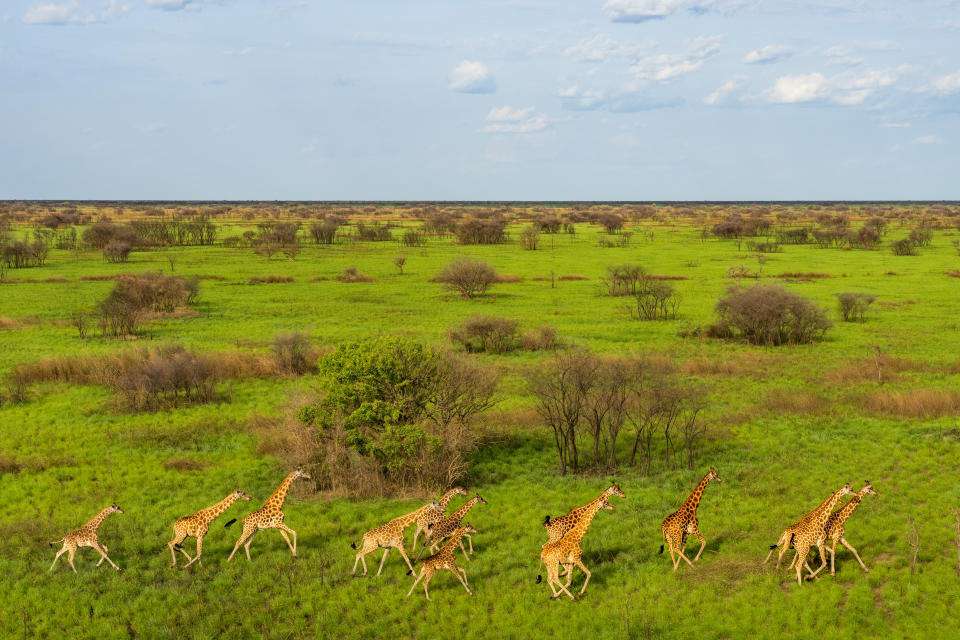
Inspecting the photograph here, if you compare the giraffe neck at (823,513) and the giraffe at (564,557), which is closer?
the giraffe at (564,557)

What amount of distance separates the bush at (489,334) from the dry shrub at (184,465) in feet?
55.9

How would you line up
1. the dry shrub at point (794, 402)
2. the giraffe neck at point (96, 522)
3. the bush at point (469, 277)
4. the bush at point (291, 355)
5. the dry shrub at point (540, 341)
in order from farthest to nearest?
the bush at point (469, 277)
the dry shrub at point (540, 341)
the bush at point (291, 355)
the dry shrub at point (794, 402)
the giraffe neck at point (96, 522)

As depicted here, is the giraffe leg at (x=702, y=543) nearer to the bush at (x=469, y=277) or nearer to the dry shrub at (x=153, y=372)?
the dry shrub at (x=153, y=372)

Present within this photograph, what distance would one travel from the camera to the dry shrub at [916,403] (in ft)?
80.3

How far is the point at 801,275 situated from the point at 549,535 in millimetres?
58956

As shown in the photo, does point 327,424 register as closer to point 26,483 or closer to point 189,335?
point 26,483

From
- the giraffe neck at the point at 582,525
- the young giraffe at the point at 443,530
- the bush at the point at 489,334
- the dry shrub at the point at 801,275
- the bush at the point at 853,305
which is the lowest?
the young giraffe at the point at 443,530

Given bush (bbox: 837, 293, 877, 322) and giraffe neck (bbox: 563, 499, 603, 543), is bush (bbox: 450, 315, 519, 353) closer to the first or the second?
giraffe neck (bbox: 563, 499, 603, 543)

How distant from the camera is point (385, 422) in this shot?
61.0 feet

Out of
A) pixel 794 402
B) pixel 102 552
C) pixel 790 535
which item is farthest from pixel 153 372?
pixel 794 402

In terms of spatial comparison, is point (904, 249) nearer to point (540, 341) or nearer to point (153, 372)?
point (540, 341)

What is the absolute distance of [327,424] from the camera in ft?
62.5

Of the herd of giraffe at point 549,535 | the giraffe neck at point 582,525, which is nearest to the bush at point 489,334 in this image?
the herd of giraffe at point 549,535

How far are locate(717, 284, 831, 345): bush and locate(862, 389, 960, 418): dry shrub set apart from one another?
1147 cm
